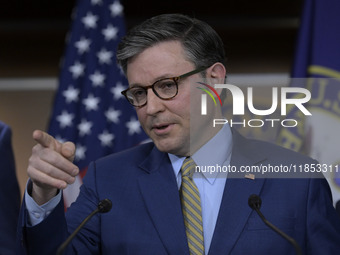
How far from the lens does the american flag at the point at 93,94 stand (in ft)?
8.38

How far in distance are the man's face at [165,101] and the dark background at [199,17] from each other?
156 cm

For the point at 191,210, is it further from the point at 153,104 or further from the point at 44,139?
the point at 44,139

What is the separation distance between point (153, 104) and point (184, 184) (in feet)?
0.87

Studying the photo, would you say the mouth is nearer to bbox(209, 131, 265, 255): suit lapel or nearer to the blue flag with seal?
bbox(209, 131, 265, 255): suit lapel

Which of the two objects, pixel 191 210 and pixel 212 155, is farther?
pixel 212 155

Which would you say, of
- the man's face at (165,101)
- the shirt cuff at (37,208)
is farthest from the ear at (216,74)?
the shirt cuff at (37,208)

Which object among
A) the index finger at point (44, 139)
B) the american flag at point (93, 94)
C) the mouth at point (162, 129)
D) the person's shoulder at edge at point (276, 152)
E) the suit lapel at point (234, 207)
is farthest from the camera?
the american flag at point (93, 94)

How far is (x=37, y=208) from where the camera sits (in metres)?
1.22

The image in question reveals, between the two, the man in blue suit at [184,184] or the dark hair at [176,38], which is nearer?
the man in blue suit at [184,184]

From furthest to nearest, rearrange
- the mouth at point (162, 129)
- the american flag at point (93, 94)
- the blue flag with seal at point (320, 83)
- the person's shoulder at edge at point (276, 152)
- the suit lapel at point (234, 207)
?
the american flag at point (93, 94), the blue flag with seal at point (320, 83), the person's shoulder at edge at point (276, 152), the mouth at point (162, 129), the suit lapel at point (234, 207)

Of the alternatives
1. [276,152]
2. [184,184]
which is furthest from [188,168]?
[276,152]

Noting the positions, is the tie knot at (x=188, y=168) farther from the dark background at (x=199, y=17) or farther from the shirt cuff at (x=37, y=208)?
the dark background at (x=199, y=17)

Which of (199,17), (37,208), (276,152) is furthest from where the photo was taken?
(199,17)

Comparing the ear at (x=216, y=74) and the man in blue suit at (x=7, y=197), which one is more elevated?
the ear at (x=216, y=74)
